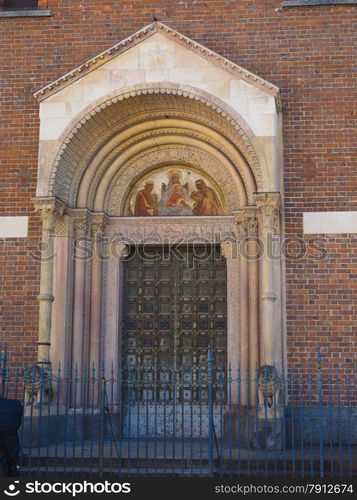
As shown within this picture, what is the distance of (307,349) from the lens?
1208cm

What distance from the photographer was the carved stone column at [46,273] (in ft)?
37.9

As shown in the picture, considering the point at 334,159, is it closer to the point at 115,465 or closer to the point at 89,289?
the point at 89,289

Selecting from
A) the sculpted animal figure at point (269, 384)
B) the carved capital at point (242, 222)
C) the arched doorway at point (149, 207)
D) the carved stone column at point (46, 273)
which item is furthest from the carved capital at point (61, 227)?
the sculpted animal figure at point (269, 384)

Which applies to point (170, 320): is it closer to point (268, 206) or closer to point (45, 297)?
point (45, 297)

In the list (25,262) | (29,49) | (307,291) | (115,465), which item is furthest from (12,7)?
(115,465)

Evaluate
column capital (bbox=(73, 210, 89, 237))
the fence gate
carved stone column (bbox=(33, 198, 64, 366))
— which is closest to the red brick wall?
column capital (bbox=(73, 210, 89, 237))

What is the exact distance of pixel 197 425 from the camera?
41.0ft

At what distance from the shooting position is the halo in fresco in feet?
43.8

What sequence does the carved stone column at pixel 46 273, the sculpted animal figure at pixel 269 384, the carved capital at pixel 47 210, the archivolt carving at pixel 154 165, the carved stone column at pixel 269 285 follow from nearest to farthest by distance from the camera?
the sculpted animal figure at pixel 269 384
the carved stone column at pixel 269 285
the carved stone column at pixel 46 273
the carved capital at pixel 47 210
the archivolt carving at pixel 154 165

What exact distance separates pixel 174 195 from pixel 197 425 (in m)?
4.22

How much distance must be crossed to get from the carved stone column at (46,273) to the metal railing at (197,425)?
450 mm

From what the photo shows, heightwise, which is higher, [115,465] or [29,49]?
[29,49]

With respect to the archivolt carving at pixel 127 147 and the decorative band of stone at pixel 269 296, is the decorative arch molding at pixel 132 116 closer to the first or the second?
the archivolt carving at pixel 127 147

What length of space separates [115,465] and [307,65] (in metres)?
7.77
